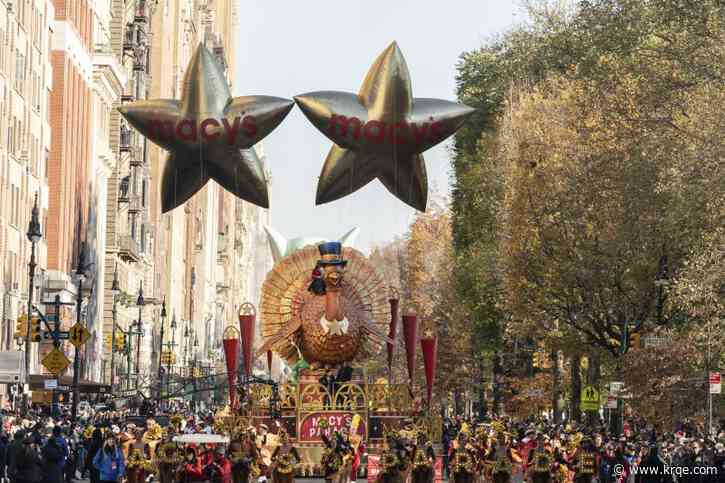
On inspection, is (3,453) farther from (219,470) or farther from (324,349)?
(324,349)

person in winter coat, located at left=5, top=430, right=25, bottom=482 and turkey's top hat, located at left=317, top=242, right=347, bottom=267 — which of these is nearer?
person in winter coat, located at left=5, top=430, right=25, bottom=482

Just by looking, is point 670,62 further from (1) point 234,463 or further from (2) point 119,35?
(2) point 119,35

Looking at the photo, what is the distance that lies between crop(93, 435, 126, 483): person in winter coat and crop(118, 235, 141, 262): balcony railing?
234ft

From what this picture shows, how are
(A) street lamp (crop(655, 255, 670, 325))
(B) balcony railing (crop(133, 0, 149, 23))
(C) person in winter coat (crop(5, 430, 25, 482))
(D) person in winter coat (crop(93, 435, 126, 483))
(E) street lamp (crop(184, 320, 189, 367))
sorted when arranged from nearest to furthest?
(C) person in winter coat (crop(5, 430, 25, 482))
(D) person in winter coat (crop(93, 435, 126, 483))
(A) street lamp (crop(655, 255, 670, 325))
(B) balcony railing (crop(133, 0, 149, 23))
(E) street lamp (crop(184, 320, 189, 367))

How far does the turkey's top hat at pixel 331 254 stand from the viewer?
38.4 meters

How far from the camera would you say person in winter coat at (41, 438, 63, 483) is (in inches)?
1131

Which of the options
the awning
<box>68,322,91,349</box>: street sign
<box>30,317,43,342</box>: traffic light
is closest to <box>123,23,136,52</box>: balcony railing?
the awning

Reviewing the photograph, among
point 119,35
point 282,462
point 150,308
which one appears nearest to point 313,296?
point 282,462

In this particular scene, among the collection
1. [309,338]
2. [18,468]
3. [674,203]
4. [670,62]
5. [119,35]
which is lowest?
[18,468]

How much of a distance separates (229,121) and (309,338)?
7480 mm

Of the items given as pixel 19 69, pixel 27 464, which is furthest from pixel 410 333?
pixel 19 69

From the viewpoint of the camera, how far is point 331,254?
38.6m

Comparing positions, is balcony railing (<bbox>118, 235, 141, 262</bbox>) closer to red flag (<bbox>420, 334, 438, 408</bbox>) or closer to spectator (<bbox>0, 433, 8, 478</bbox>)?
Answer: red flag (<bbox>420, 334, 438, 408</bbox>)

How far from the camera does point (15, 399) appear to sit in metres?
58.2
